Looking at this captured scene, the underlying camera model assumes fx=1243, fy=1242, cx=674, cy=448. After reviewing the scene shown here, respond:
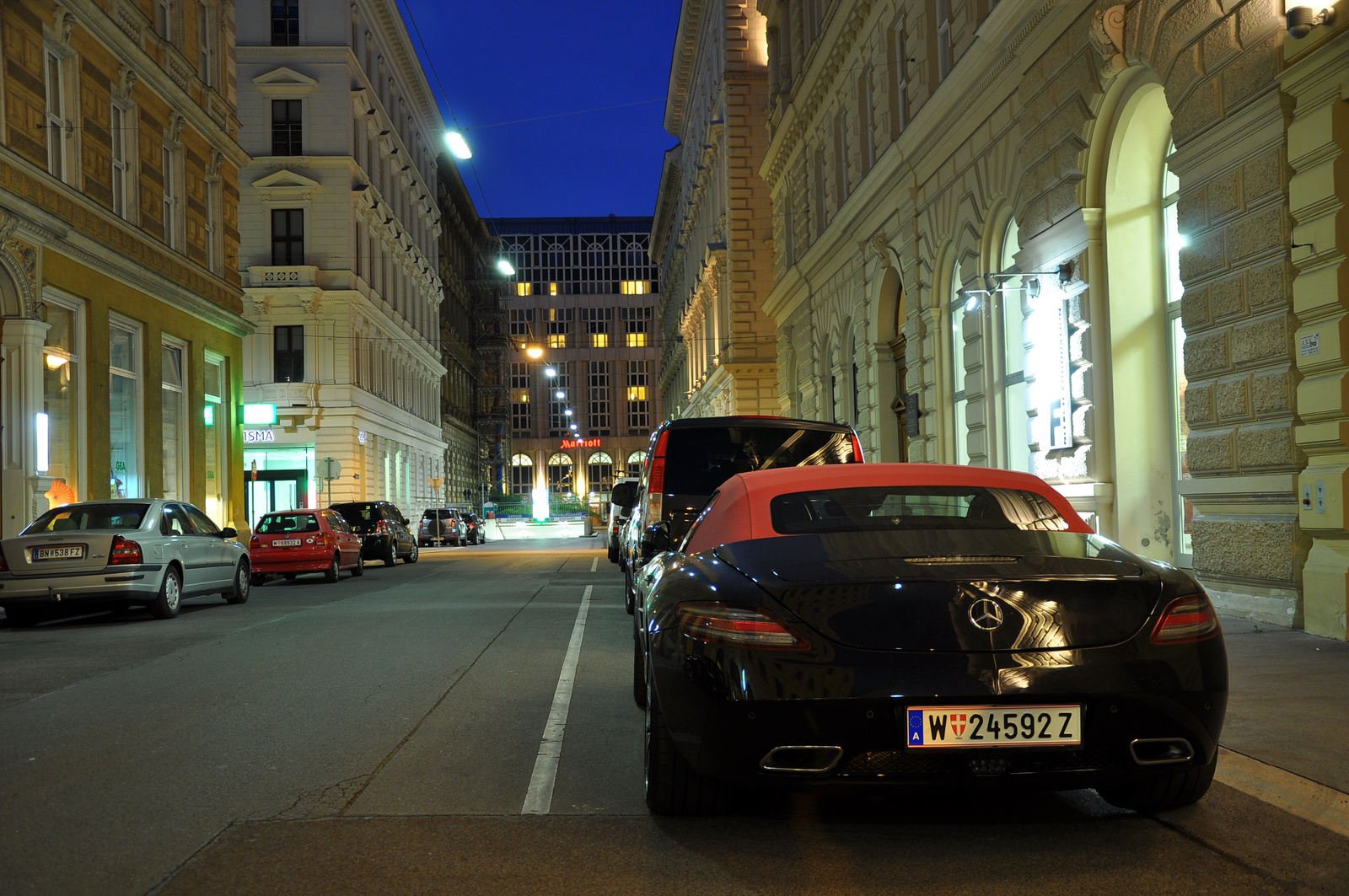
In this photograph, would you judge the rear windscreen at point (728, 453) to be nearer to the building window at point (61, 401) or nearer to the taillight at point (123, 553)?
the taillight at point (123, 553)

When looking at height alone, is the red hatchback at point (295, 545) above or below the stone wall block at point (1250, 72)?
below

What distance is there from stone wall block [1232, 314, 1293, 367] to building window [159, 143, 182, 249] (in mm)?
24379

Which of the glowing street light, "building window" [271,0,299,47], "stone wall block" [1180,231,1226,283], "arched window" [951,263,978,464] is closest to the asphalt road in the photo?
"stone wall block" [1180,231,1226,283]

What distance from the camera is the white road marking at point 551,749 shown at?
5.07 metres

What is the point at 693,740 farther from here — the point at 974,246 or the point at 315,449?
the point at 315,449

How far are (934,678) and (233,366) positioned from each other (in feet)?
104

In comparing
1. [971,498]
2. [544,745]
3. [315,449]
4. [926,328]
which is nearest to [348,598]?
[926,328]

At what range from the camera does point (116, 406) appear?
25594 mm

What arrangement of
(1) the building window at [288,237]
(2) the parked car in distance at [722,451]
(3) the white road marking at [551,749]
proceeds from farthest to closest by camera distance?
(1) the building window at [288,237] < (2) the parked car in distance at [722,451] < (3) the white road marking at [551,749]

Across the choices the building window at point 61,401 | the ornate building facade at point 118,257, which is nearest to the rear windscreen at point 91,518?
the ornate building facade at point 118,257

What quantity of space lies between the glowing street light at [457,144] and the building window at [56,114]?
285 inches

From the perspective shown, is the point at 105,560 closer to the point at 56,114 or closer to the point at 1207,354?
the point at 1207,354

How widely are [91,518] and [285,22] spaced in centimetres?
3931

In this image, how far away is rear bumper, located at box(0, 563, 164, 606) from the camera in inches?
547
